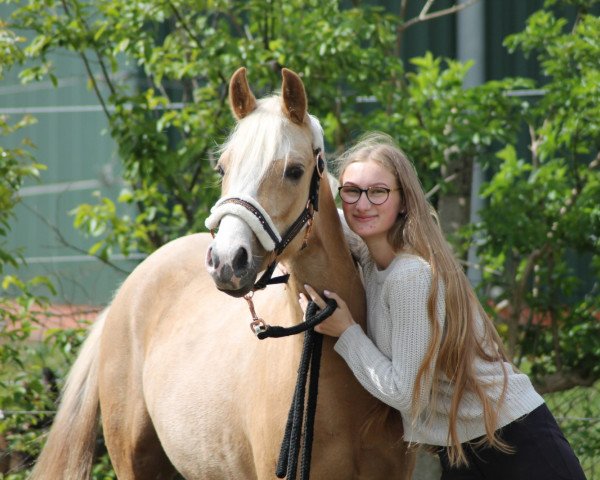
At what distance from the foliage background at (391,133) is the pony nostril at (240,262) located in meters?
2.59

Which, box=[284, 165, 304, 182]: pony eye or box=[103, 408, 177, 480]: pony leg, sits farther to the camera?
box=[103, 408, 177, 480]: pony leg

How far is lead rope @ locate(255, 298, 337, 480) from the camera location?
2.66 m

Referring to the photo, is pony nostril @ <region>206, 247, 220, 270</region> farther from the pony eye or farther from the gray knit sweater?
the gray knit sweater

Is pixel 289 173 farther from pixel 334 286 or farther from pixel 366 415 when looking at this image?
pixel 366 415

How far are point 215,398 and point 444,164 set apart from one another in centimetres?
225

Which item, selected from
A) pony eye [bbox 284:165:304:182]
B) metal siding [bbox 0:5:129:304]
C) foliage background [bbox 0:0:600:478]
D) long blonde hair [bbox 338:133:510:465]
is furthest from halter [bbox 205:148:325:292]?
metal siding [bbox 0:5:129:304]

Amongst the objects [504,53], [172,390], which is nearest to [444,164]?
[172,390]

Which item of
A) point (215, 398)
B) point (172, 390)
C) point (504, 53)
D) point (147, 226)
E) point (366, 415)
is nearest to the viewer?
point (366, 415)

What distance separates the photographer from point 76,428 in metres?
4.28

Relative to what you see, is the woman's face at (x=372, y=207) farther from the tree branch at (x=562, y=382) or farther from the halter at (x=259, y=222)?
the tree branch at (x=562, y=382)

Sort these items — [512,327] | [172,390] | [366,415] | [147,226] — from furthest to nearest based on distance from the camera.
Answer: [147,226]
[512,327]
[172,390]
[366,415]

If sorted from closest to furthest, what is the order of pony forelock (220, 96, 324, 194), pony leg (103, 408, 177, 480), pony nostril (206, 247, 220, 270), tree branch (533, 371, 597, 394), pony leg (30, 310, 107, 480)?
1. pony nostril (206, 247, 220, 270)
2. pony forelock (220, 96, 324, 194)
3. pony leg (103, 408, 177, 480)
4. pony leg (30, 310, 107, 480)
5. tree branch (533, 371, 597, 394)

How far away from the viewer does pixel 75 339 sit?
5.06 m

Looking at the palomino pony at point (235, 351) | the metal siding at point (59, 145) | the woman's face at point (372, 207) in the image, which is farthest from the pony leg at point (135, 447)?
the metal siding at point (59, 145)
